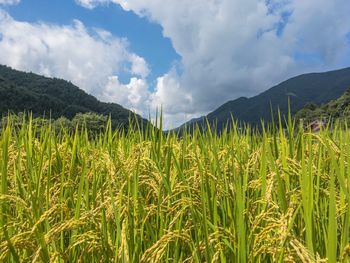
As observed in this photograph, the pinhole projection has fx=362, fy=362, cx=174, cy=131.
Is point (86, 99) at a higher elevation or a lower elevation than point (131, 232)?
higher

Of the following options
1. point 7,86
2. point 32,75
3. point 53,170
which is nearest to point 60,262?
point 53,170

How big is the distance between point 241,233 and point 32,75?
6105 inches

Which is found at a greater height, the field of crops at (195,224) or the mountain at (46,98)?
the mountain at (46,98)

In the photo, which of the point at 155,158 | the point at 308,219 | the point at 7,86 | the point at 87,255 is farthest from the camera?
the point at 7,86

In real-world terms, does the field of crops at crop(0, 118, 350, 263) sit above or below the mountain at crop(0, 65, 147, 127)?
below

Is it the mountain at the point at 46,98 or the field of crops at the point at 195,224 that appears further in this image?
the mountain at the point at 46,98

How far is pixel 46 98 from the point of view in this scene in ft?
319

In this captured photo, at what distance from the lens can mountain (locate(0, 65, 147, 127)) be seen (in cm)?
8481

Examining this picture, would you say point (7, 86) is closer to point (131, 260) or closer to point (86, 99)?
point (86, 99)

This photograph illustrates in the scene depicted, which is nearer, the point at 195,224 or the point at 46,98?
the point at 195,224

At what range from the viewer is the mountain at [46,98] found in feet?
278

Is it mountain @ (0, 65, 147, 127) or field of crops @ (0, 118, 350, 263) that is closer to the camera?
field of crops @ (0, 118, 350, 263)

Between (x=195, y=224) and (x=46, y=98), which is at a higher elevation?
(x=46, y=98)

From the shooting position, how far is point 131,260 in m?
1.76
